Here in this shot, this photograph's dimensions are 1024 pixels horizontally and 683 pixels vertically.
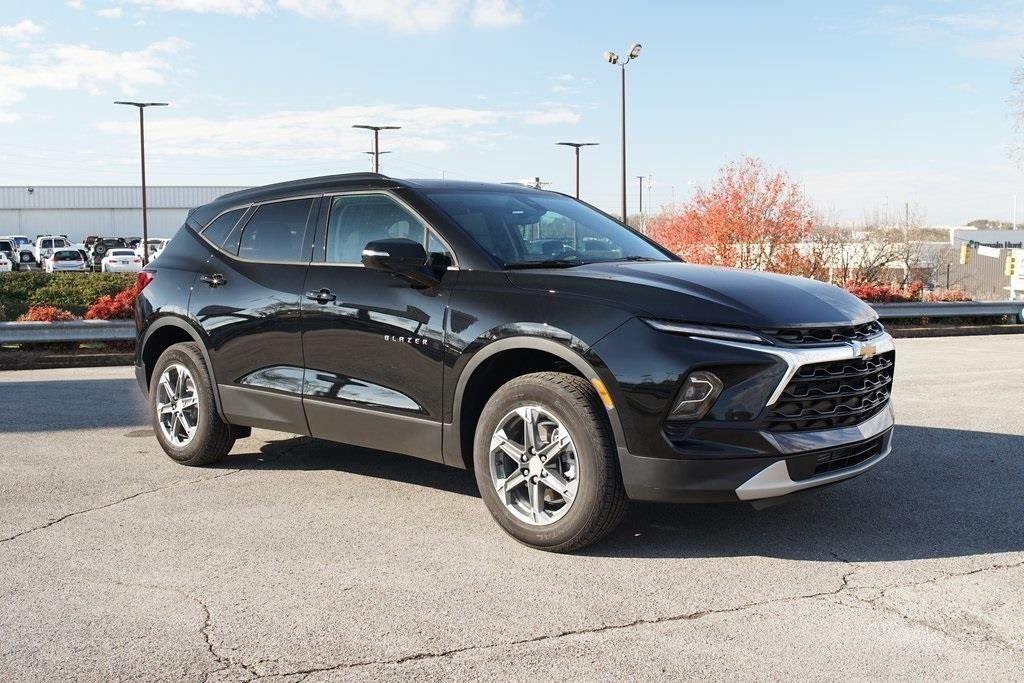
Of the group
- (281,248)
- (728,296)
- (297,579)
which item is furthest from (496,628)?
(281,248)

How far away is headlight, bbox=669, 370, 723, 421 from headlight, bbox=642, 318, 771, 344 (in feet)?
0.58

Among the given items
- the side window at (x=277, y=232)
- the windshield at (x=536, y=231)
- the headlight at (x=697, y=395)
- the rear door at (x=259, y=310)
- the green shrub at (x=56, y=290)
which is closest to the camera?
the headlight at (x=697, y=395)

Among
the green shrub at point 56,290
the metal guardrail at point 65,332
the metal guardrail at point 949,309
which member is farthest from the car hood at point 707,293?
the green shrub at point 56,290

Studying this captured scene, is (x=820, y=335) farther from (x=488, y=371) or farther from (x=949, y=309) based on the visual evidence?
(x=949, y=309)

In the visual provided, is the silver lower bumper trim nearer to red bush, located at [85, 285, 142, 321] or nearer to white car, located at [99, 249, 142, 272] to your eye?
red bush, located at [85, 285, 142, 321]

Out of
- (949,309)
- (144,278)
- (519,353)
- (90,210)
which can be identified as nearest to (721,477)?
(519,353)

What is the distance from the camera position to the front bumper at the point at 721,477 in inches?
176

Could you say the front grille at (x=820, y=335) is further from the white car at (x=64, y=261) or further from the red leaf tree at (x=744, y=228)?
the white car at (x=64, y=261)

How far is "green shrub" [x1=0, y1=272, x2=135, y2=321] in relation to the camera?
24891mm

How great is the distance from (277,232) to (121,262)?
44637 millimetres

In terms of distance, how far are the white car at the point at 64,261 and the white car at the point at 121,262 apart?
1.10 m

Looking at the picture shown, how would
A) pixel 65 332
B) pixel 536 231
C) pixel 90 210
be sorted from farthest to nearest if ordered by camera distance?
pixel 90 210 → pixel 65 332 → pixel 536 231

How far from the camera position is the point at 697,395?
4441 mm

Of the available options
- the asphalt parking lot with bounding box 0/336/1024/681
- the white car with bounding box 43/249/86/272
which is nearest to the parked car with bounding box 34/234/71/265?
the white car with bounding box 43/249/86/272
